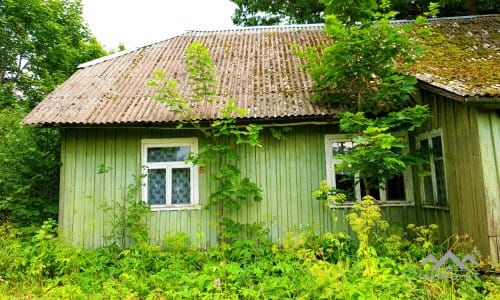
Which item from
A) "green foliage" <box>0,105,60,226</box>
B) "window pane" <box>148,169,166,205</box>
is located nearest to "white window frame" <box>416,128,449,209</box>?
"window pane" <box>148,169,166,205</box>

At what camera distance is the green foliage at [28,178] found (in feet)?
24.1

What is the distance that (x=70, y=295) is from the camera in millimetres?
4441

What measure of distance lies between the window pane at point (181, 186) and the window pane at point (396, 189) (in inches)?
172

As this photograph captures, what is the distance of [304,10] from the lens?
1412 cm

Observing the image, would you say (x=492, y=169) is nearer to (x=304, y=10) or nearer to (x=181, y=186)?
(x=181, y=186)

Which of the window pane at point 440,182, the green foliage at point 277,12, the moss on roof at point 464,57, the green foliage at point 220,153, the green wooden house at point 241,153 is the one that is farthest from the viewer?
the green foliage at point 277,12

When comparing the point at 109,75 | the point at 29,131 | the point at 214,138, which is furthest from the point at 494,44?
the point at 29,131

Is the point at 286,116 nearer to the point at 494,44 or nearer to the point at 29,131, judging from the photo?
the point at 494,44

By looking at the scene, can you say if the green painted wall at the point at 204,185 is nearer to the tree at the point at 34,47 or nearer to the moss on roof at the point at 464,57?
the moss on roof at the point at 464,57

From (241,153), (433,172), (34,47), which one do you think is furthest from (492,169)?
(34,47)

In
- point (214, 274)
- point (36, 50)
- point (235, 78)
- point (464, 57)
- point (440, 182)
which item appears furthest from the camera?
point (36, 50)

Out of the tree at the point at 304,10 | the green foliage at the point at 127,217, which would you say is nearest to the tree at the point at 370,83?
the green foliage at the point at 127,217

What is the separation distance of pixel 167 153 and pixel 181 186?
0.81 metres

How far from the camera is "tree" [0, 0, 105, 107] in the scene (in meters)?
14.7
